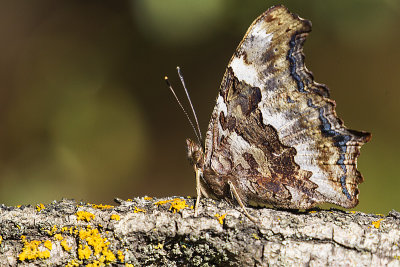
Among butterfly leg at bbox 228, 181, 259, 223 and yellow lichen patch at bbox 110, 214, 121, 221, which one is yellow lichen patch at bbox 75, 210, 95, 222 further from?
butterfly leg at bbox 228, 181, 259, 223

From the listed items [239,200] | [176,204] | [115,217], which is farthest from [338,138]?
[115,217]

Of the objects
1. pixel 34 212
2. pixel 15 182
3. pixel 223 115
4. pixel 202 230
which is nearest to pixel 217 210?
pixel 202 230

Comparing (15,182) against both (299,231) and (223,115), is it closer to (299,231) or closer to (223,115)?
(223,115)

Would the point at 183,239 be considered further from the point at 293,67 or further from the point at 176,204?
the point at 293,67

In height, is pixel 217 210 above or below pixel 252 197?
below

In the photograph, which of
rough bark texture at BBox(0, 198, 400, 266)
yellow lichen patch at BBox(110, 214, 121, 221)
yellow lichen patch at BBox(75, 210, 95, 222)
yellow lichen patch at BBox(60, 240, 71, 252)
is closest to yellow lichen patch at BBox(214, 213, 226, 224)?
rough bark texture at BBox(0, 198, 400, 266)

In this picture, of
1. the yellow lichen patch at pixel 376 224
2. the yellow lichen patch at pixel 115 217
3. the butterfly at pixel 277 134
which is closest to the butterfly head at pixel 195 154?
the butterfly at pixel 277 134
